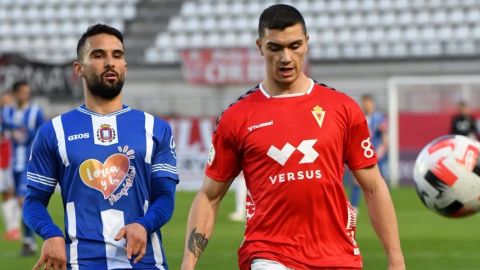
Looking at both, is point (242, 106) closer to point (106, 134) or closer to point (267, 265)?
point (106, 134)

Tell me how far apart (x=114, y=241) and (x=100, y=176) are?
33 cm

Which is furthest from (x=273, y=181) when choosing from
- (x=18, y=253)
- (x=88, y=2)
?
(x=88, y=2)

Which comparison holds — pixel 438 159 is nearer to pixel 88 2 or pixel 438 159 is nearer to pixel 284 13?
pixel 284 13

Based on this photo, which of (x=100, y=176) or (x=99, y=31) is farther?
(x=99, y=31)

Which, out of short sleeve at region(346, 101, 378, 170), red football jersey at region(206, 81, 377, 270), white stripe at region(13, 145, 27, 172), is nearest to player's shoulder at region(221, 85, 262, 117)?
red football jersey at region(206, 81, 377, 270)

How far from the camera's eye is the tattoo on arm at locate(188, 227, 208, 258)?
217 inches

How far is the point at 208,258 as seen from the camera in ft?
41.8

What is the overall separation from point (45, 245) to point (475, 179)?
7.91ft

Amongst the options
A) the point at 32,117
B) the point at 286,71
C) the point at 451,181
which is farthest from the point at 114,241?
the point at 32,117

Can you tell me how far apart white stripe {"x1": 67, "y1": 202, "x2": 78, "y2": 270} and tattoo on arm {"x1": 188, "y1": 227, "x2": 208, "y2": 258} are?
60 cm

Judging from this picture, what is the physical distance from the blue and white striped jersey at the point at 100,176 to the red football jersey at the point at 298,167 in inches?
15.9

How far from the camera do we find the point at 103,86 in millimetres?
5387

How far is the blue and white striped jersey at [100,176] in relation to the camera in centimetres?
526

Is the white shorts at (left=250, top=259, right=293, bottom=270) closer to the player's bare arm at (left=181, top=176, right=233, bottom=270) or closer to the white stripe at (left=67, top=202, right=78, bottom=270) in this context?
the player's bare arm at (left=181, top=176, right=233, bottom=270)
